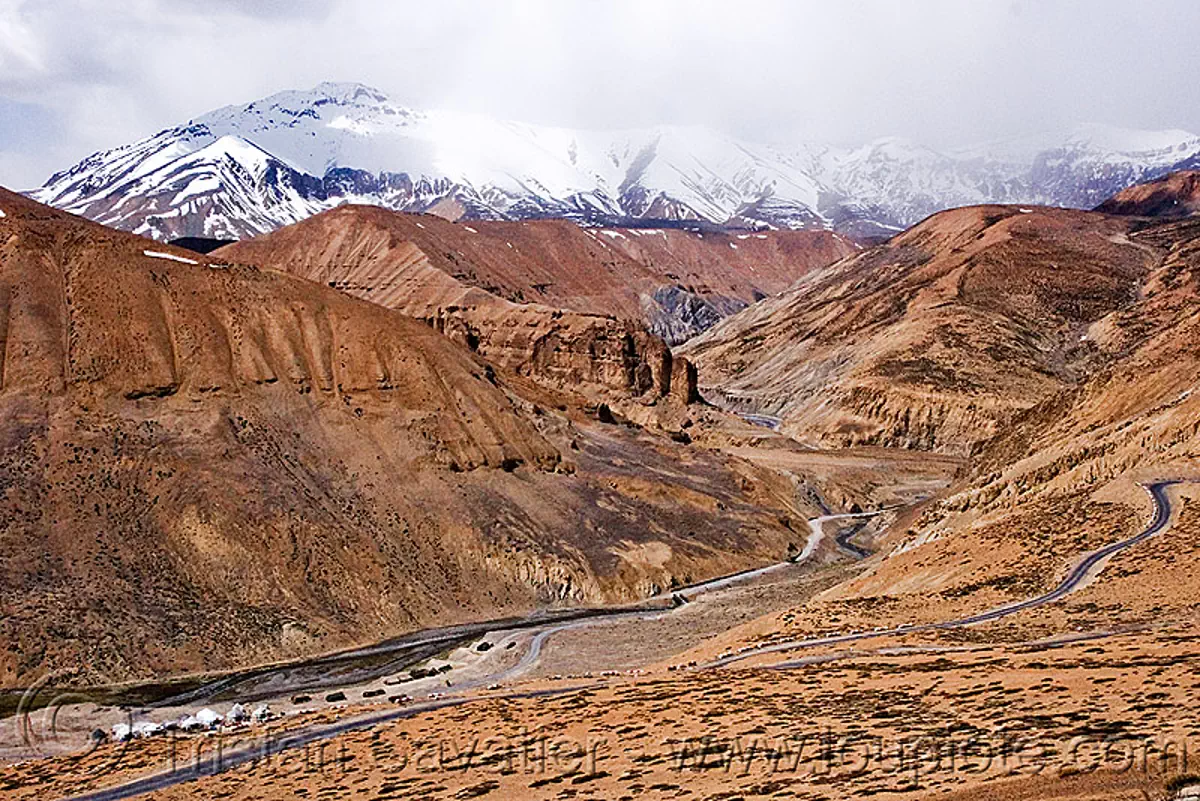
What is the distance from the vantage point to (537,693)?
111 ft

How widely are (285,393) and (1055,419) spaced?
52027mm

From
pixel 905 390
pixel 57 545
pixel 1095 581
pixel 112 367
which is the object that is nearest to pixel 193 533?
pixel 57 545

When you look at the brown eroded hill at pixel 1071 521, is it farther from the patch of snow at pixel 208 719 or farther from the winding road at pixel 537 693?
the patch of snow at pixel 208 719

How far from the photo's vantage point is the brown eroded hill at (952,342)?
138500mm

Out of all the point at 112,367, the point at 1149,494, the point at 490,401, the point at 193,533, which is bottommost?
the point at 1149,494

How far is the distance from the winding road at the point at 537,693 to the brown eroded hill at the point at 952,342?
78097 mm

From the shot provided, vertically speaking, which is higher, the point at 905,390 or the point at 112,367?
the point at 112,367

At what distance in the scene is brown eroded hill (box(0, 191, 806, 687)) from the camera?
59844mm

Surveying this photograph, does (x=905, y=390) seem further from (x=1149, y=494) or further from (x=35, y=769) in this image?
(x=35, y=769)

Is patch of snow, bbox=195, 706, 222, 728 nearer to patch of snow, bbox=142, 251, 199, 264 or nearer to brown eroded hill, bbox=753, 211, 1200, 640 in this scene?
brown eroded hill, bbox=753, 211, 1200, 640

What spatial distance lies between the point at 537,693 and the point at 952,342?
12509cm

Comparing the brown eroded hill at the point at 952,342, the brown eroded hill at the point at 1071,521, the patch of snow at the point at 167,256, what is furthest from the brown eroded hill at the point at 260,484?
the brown eroded hill at the point at 952,342

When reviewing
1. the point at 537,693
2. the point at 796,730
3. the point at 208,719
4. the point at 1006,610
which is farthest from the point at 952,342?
the point at 796,730

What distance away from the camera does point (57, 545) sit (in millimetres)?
60188
